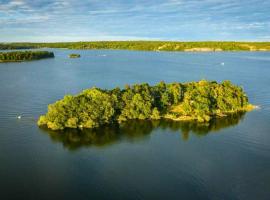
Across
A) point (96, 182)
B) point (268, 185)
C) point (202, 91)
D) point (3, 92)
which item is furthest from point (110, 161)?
point (3, 92)

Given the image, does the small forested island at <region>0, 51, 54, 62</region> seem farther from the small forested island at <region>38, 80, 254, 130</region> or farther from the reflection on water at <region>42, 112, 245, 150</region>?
the reflection on water at <region>42, 112, 245, 150</region>

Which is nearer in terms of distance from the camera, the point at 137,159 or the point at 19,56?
the point at 137,159

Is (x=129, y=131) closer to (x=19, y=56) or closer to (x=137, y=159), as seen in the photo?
(x=137, y=159)

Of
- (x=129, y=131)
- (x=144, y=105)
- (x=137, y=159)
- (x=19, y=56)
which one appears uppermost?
(x=19, y=56)

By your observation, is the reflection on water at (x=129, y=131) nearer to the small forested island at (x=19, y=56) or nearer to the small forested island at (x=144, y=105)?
the small forested island at (x=144, y=105)

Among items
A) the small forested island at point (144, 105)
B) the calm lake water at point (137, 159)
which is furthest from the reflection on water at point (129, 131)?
the small forested island at point (144, 105)

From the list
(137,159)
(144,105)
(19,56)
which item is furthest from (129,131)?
(19,56)
